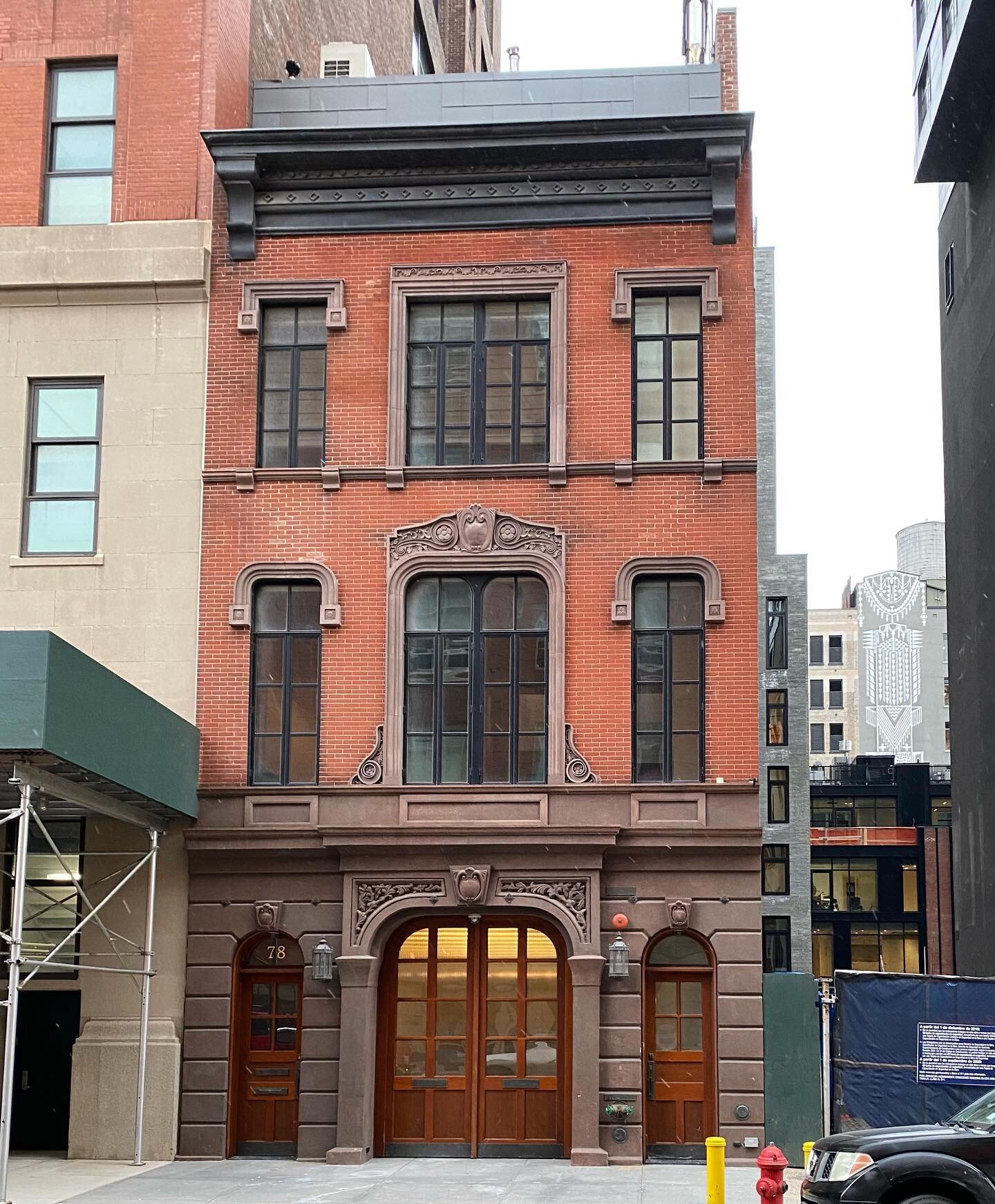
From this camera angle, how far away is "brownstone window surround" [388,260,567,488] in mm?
23438

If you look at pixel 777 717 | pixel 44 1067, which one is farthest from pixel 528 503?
pixel 777 717

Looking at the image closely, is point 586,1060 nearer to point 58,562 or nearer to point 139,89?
point 58,562

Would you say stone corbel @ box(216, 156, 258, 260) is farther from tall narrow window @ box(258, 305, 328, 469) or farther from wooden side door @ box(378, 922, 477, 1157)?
wooden side door @ box(378, 922, 477, 1157)

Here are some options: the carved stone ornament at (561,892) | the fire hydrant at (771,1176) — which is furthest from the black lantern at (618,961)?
the fire hydrant at (771,1176)

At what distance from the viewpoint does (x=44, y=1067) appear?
77.4 ft

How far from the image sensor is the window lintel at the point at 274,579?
23.5 meters

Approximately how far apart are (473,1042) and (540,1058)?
92 centimetres

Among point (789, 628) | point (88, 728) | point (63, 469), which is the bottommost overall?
point (88, 728)

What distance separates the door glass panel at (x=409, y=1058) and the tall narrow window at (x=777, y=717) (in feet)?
151

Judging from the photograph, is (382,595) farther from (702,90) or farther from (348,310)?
(702,90)

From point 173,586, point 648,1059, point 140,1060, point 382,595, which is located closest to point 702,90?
point 382,595

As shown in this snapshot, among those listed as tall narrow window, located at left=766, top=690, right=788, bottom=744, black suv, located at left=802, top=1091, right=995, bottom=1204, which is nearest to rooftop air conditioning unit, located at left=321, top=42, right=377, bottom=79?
black suv, located at left=802, top=1091, right=995, bottom=1204

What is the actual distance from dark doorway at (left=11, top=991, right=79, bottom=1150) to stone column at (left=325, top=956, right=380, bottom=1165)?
409 centimetres

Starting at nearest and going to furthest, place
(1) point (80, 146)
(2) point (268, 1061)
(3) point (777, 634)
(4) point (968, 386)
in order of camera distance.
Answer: (2) point (268, 1061) → (1) point (80, 146) → (4) point (968, 386) → (3) point (777, 634)
